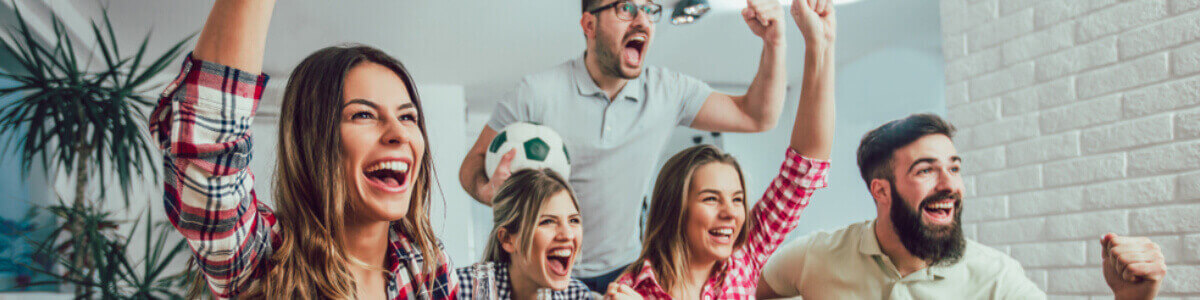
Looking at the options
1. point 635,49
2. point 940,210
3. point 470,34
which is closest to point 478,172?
point 470,34

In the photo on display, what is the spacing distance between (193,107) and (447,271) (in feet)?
1.66

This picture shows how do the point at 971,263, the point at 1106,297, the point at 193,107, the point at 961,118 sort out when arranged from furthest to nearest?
the point at 961,118
the point at 1106,297
the point at 971,263
the point at 193,107

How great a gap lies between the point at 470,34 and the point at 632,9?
1.44 feet

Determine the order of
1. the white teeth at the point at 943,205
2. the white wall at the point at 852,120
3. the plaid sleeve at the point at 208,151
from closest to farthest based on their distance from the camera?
the plaid sleeve at the point at 208,151 → the white teeth at the point at 943,205 → the white wall at the point at 852,120

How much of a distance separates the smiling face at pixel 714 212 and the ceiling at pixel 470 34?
0.51 meters

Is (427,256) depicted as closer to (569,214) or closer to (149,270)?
(569,214)

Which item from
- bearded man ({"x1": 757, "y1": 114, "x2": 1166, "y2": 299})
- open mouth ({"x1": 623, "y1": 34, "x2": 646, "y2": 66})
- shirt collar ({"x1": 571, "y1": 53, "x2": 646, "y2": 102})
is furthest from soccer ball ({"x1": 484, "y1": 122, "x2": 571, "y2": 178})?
bearded man ({"x1": 757, "y1": 114, "x2": 1166, "y2": 299})

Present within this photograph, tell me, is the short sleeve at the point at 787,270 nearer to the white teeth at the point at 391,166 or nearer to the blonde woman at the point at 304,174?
the blonde woman at the point at 304,174

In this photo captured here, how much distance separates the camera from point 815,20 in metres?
1.70

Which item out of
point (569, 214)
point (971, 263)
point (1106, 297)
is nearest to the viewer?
point (569, 214)

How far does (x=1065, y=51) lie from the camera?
2193mm

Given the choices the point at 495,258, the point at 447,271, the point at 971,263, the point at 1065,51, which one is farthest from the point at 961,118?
the point at 447,271

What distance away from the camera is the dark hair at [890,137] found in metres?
1.95

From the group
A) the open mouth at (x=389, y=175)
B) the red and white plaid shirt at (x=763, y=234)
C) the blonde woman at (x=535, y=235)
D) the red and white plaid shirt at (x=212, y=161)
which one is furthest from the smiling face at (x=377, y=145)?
the red and white plaid shirt at (x=763, y=234)
